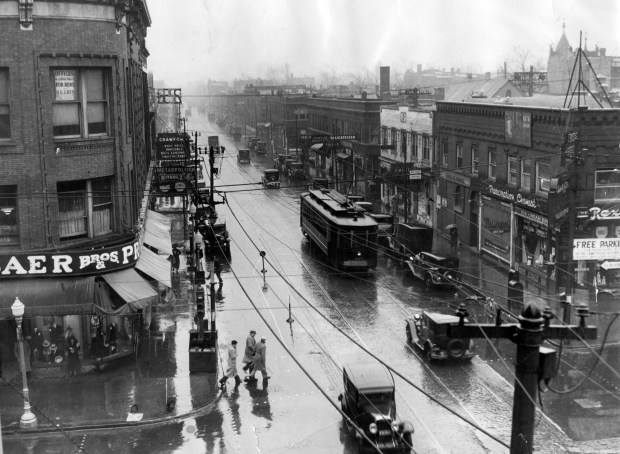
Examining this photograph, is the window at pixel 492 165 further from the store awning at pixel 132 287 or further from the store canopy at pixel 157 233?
the store awning at pixel 132 287

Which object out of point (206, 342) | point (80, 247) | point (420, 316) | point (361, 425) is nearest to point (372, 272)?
point (420, 316)

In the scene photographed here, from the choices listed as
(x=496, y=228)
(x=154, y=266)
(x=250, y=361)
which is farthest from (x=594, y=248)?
(x=154, y=266)

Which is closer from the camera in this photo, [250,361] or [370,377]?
[370,377]

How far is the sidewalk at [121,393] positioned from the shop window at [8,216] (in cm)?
437

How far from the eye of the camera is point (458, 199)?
45.8 metres

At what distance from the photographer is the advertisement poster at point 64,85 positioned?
23197 mm

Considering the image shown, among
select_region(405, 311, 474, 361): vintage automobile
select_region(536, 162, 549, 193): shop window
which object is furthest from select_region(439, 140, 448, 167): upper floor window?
select_region(405, 311, 474, 361): vintage automobile

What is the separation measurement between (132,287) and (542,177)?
21245mm

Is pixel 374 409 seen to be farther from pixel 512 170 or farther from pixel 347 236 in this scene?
pixel 512 170

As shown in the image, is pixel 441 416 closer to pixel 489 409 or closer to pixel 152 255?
pixel 489 409

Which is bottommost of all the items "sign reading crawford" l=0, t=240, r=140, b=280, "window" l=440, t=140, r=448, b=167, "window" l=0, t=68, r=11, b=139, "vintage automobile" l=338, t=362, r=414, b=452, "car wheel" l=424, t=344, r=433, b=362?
"car wheel" l=424, t=344, r=433, b=362

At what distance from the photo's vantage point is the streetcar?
3700cm

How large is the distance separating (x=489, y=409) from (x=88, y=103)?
51.0ft

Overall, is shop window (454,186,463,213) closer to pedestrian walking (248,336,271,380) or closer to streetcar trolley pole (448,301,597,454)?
pedestrian walking (248,336,271,380)
